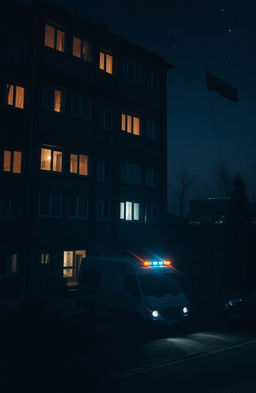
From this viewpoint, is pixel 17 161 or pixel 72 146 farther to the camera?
pixel 72 146

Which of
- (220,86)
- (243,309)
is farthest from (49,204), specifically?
(243,309)

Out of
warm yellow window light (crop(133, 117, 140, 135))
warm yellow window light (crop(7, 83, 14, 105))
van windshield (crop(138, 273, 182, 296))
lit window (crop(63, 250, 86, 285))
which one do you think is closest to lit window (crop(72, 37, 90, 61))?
warm yellow window light (crop(7, 83, 14, 105))

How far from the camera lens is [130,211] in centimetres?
3117

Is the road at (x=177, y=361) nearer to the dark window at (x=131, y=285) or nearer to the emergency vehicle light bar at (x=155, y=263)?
the dark window at (x=131, y=285)

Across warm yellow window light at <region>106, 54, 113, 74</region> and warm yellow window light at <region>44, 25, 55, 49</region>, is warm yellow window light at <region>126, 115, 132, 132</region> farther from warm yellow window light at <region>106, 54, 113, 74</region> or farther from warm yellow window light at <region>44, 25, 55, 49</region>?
warm yellow window light at <region>44, 25, 55, 49</region>

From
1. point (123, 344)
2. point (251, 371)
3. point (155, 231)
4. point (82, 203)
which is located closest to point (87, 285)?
point (123, 344)

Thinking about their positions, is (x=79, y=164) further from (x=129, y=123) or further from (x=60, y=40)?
(x=60, y=40)

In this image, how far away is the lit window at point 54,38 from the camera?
26266 mm

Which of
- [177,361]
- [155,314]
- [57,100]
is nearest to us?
[177,361]

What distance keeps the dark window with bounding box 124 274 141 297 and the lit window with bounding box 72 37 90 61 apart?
58.9 ft

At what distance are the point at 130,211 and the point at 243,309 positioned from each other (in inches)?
629

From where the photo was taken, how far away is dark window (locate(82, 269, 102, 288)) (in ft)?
54.0

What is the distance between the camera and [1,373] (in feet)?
31.3

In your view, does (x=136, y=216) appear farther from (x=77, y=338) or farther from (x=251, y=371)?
(x=251, y=371)
